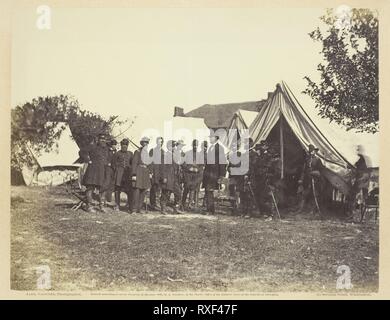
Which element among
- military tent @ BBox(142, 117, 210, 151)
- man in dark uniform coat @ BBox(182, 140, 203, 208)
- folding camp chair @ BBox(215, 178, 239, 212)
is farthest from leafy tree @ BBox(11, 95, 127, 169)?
folding camp chair @ BBox(215, 178, 239, 212)

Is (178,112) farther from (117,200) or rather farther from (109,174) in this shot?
(117,200)

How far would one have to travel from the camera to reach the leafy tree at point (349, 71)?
5375mm

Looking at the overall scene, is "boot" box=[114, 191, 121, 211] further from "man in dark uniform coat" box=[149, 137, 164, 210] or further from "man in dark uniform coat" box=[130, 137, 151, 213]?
"man in dark uniform coat" box=[149, 137, 164, 210]

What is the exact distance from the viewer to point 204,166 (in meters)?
5.53

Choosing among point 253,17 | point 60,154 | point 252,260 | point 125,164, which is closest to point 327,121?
point 253,17

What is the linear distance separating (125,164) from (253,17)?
2130mm

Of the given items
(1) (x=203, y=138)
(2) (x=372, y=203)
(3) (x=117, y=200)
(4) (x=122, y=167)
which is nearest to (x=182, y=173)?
(1) (x=203, y=138)

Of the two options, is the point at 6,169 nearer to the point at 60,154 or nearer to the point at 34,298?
the point at 60,154

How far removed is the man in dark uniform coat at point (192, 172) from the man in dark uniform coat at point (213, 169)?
0.26 ft

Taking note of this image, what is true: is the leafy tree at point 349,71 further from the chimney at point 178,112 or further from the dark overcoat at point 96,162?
the dark overcoat at point 96,162

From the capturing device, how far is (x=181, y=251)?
17.8ft

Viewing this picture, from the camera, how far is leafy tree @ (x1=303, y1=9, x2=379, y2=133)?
17.6 ft

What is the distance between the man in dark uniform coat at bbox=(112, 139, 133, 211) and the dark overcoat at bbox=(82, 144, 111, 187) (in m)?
0.12

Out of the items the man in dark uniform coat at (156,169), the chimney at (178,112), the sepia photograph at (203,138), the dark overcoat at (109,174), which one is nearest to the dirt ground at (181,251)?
the sepia photograph at (203,138)
